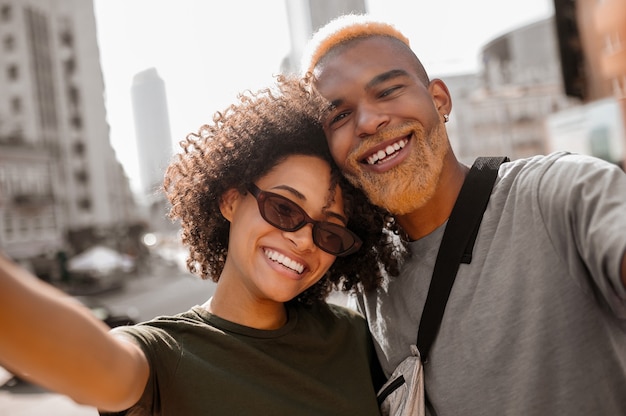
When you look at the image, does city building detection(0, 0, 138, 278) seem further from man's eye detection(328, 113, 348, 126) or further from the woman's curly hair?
A: man's eye detection(328, 113, 348, 126)

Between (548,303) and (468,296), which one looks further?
(468,296)

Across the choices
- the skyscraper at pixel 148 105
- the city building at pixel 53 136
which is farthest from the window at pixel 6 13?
the skyscraper at pixel 148 105

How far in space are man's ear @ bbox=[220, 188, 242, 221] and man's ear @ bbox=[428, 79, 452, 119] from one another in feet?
3.49

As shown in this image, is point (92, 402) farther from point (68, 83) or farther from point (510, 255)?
point (68, 83)

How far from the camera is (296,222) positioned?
2076 millimetres

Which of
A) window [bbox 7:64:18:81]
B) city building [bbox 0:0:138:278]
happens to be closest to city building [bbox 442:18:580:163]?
city building [bbox 0:0:138:278]

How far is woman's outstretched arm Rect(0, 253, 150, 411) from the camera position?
1.14m

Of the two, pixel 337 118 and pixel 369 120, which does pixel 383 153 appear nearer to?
pixel 369 120

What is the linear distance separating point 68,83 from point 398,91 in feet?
170

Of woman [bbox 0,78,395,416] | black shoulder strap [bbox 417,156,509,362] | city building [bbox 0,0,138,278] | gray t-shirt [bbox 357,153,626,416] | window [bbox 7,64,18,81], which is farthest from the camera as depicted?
window [bbox 7,64,18,81]

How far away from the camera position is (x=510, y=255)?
189 cm

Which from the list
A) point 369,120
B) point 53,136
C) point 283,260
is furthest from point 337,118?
point 53,136

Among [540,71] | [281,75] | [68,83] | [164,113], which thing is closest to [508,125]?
[540,71]

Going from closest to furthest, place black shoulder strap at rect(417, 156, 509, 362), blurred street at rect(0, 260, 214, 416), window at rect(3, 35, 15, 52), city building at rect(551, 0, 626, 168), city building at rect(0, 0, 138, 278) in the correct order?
black shoulder strap at rect(417, 156, 509, 362), blurred street at rect(0, 260, 214, 416), city building at rect(551, 0, 626, 168), city building at rect(0, 0, 138, 278), window at rect(3, 35, 15, 52)
